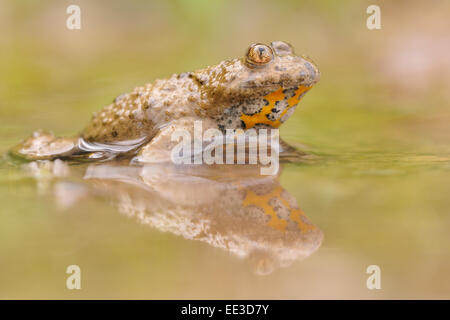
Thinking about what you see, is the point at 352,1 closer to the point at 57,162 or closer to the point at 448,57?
the point at 448,57

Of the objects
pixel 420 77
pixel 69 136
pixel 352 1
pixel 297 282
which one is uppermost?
pixel 352 1

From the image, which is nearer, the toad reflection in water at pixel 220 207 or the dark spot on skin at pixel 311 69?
the toad reflection in water at pixel 220 207

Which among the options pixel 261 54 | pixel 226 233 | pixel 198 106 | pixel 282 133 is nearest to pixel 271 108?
pixel 261 54

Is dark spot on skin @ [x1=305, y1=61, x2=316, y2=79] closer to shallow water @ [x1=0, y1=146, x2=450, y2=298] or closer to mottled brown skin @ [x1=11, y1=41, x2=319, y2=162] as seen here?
mottled brown skin @ [x1=11, y1=41, x2=319, y2=162]

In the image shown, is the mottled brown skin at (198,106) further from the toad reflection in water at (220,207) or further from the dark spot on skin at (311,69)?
the toad reflection in water at (220,207)

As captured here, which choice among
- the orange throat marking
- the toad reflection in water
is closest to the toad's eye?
the orange throat marking

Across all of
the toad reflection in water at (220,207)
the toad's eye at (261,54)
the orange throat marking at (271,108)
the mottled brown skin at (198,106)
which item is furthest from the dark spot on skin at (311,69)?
the toad reflection in water at (220,207)

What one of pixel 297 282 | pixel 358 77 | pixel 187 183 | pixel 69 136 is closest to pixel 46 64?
pixel 69 136
